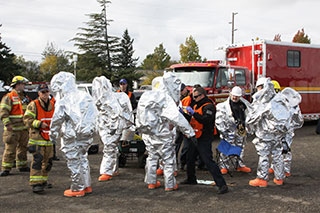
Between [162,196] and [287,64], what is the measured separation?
8.85m

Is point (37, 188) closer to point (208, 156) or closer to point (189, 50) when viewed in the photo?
point (208, 156)

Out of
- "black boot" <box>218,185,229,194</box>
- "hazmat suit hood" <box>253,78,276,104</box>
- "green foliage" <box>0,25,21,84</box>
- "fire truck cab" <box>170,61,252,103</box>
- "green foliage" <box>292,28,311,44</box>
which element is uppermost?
"green foliage" <box>292,28,311,44</box>

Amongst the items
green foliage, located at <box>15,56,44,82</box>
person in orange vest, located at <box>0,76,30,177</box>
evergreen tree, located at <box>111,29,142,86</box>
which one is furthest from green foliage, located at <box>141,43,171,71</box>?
person in orange vest, located at <box>0,76,30,177</box>

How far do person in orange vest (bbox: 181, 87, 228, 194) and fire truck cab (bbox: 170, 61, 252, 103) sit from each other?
14.9 feet

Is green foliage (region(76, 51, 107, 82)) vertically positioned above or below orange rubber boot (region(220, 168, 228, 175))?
above

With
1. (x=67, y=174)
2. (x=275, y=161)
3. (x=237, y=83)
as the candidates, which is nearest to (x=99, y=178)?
(x=67, y=174)

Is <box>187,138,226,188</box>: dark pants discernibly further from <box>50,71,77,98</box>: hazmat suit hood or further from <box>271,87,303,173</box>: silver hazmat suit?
<box>50,71,77,98</box>: hazmat suit hood

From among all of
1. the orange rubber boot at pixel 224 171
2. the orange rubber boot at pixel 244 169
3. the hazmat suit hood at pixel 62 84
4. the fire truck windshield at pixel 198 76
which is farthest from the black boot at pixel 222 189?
the fire truck windshield at pixel 198 76

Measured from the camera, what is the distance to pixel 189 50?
36.7m

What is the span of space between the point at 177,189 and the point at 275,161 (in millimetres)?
1873

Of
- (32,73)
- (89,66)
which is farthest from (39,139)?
(32,73)

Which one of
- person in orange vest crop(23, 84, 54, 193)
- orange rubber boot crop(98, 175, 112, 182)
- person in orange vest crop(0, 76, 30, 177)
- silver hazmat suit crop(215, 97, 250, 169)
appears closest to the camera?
person in orange vest crop(23, 84, 54, 193)

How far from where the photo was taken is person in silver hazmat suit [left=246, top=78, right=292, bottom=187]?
18.4ft

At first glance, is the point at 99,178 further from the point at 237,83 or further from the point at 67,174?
the point at 237,83
